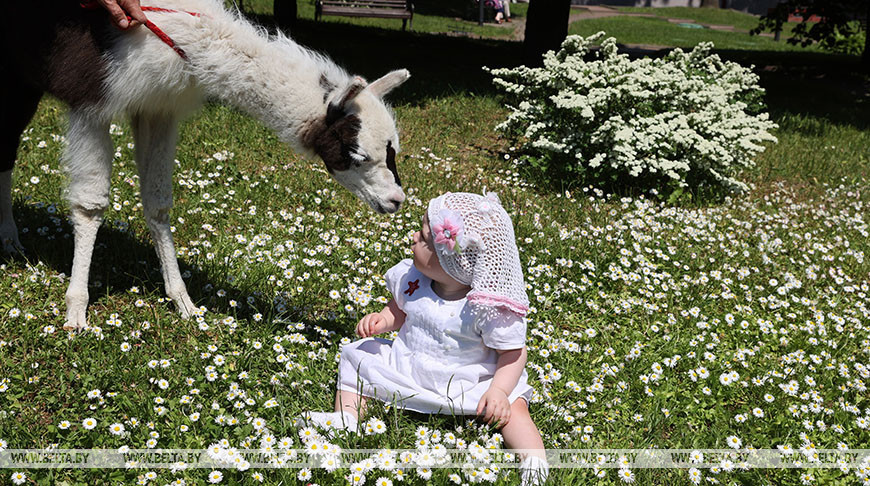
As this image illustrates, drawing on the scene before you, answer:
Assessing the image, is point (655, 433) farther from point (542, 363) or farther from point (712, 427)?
point (542, 363)

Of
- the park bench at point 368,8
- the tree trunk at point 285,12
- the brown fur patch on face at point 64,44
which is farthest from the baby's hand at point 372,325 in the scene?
the park bench at point 368,8

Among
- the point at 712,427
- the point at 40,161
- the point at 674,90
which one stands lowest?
the point at 712,427

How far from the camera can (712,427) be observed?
3414mm

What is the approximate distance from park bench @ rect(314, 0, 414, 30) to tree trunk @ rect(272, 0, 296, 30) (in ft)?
13.8

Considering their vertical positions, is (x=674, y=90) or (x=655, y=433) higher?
(x=674, y=90)

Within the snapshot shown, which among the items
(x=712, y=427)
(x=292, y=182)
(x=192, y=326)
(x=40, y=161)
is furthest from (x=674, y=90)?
(x=40, y=161)

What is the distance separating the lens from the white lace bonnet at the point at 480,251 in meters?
2.74

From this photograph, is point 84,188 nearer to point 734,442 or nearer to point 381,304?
point 381,304

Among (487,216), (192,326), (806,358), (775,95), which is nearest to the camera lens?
(487,216)

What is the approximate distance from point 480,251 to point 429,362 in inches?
23.6

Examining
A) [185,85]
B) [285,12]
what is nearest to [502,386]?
[185,85]

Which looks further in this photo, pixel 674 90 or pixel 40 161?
pixel 674 90

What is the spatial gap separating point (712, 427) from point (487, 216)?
5.49 feet

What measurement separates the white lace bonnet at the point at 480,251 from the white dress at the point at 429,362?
16 centimetres
